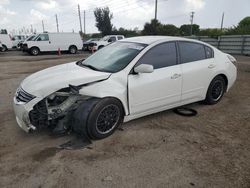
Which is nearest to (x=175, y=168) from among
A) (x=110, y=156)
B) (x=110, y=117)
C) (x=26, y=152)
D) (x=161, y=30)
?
(x=110, y=156)

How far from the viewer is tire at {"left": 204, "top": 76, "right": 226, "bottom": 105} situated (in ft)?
17.4

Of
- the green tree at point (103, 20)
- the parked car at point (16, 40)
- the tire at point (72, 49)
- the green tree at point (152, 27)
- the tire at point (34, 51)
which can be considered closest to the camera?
the tire at point (34, 51)

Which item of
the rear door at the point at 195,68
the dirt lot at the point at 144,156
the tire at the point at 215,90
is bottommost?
the dirt lot at the point at 144,156

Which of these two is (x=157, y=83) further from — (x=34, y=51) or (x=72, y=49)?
(x=72, y=49)

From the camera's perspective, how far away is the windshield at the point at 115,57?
415 cm

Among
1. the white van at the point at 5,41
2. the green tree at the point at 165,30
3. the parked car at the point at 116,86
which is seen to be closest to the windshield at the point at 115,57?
the parked car at the point at 116,86

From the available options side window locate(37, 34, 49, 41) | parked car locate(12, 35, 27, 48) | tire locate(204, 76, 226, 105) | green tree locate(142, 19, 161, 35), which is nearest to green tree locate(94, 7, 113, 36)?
green tree locate(142, 19, 161, 35)

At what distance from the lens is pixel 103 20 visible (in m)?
47.6

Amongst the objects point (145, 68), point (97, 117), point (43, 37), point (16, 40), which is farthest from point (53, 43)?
point (97, 117)

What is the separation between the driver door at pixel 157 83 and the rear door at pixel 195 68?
0.57 ft

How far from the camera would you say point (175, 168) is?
3.12m

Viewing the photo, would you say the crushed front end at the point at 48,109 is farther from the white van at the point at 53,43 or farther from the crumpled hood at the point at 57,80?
the white van at the point at 53,43

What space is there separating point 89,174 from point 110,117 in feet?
3.60

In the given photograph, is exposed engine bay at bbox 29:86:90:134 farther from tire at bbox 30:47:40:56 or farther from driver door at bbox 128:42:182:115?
tire at bbox 30:47:40:56
